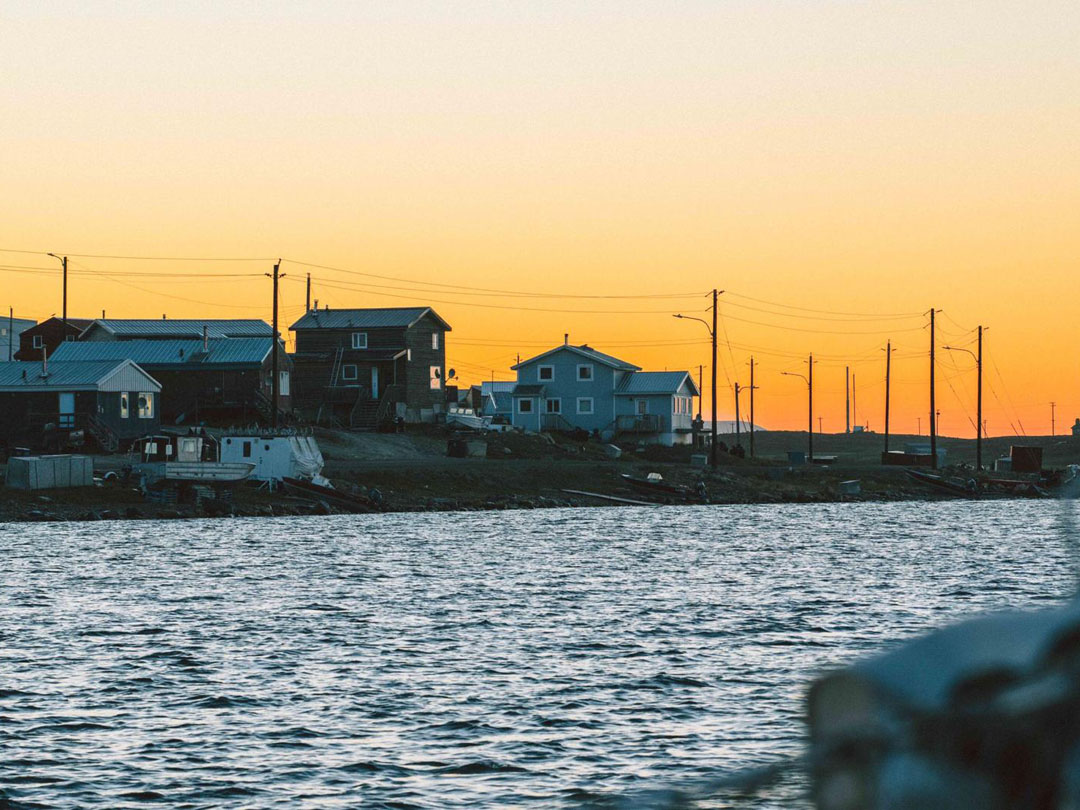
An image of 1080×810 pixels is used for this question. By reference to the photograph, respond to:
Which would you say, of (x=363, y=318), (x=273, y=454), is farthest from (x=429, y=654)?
(x=363, y=318)

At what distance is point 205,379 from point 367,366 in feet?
52.3

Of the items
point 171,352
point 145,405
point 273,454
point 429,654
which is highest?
point 171,352

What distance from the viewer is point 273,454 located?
73.4 meters

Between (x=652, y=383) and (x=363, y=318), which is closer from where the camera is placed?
(x=363, y=318)

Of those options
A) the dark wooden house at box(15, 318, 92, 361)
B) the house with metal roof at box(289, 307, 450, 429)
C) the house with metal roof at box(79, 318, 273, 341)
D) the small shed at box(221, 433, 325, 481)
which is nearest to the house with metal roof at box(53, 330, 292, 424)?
the house with metal roof at box(79, 318, 273, 341)

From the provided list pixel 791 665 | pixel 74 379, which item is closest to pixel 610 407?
pixel 74 379

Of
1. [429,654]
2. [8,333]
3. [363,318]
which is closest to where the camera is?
[429,654]

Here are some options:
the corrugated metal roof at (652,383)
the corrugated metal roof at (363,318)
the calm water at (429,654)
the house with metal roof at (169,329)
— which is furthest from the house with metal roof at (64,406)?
the corrugated metal roof at (652,383)

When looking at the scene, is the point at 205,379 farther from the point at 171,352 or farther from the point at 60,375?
the point at 60,375

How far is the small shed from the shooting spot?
239 ft

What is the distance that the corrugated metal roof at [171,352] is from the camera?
9731cm

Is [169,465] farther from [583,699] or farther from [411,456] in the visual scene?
[583,699]

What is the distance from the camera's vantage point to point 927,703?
88.3 inches

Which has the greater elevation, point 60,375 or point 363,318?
point 363,318
